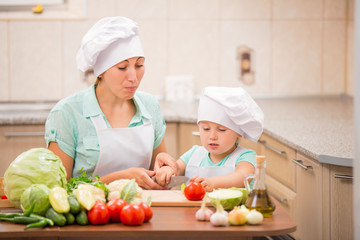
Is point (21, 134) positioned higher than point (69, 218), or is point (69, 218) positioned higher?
point (21, 134)

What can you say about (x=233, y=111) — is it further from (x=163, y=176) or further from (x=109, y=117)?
(x=109, y=117)

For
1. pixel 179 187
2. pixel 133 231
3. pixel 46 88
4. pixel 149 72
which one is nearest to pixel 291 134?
pixel 179 187

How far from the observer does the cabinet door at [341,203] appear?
199 cm

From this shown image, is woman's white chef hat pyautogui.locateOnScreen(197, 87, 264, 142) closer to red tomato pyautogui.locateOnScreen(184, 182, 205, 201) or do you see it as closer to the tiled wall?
red tomato pyautogui.locateOnScreen(184, 182, 205, 201)

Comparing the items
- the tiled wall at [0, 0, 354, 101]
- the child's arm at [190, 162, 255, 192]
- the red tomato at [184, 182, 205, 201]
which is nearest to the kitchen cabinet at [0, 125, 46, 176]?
the tiled wall at [0, 0, 354, 101]

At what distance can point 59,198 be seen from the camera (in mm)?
1419

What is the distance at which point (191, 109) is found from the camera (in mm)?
3527

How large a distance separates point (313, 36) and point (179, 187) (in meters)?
2.55

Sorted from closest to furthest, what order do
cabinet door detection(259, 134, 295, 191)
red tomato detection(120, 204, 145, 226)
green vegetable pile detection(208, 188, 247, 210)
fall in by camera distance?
1. red tomato detection(120, 204, 145, 226)
2. green vegetable pile detection(208, 188, 247, 210)
3. cabinet door detection(259, 134, 295, 191)

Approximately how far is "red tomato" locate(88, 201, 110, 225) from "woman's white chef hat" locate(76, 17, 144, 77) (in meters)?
0.74

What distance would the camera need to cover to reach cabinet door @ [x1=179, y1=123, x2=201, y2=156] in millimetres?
3227

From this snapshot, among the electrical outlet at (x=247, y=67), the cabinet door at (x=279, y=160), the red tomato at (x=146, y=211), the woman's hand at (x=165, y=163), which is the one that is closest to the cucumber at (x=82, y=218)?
the red tomato at (x=146, y=211)

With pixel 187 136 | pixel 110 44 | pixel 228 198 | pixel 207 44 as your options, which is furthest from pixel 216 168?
pixel 207 44

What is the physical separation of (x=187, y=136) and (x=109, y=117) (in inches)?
46.0
